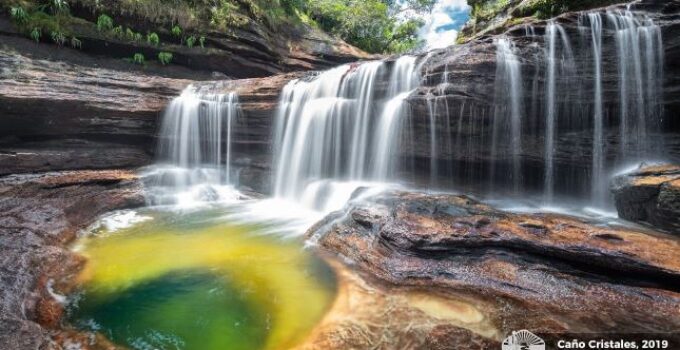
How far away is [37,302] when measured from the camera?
482 cm

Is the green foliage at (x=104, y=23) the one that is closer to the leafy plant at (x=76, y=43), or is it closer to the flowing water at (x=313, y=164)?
the leafy plant at (x=76, y=43)

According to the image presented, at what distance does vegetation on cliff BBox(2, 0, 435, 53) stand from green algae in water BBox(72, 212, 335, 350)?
9.74m

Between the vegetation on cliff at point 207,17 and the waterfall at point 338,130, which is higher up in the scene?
the vegetation on cliff at point 207,17

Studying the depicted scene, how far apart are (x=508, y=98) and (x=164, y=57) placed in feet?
42.7

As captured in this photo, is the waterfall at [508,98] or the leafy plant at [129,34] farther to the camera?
the leafy plant at [129,34]

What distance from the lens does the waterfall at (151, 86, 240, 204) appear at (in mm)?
12898

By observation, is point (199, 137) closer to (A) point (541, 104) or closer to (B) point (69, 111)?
(B) point (69, 111)

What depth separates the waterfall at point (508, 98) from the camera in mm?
9555

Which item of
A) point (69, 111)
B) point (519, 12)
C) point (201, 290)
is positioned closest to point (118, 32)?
point (69, 111)

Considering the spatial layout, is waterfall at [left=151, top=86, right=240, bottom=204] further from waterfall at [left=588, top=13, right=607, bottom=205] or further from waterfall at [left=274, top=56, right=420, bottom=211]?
waterfall at [left=588, top=13, right=607, bottom=205]

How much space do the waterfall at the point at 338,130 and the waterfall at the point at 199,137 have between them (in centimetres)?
197

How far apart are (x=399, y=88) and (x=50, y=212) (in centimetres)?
914

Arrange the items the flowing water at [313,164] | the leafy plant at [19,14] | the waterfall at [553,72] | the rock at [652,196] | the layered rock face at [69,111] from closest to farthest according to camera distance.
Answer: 1. the flowing water at [313,164]
2. the rock at [652,196]
3. the waterfall at [553,72]
4. the layered rock face at [69,111]
5. the leafy plant at [19,14]

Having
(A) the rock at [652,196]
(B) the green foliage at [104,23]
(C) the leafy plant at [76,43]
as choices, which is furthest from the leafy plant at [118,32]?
(A) the rock at [652,196]
